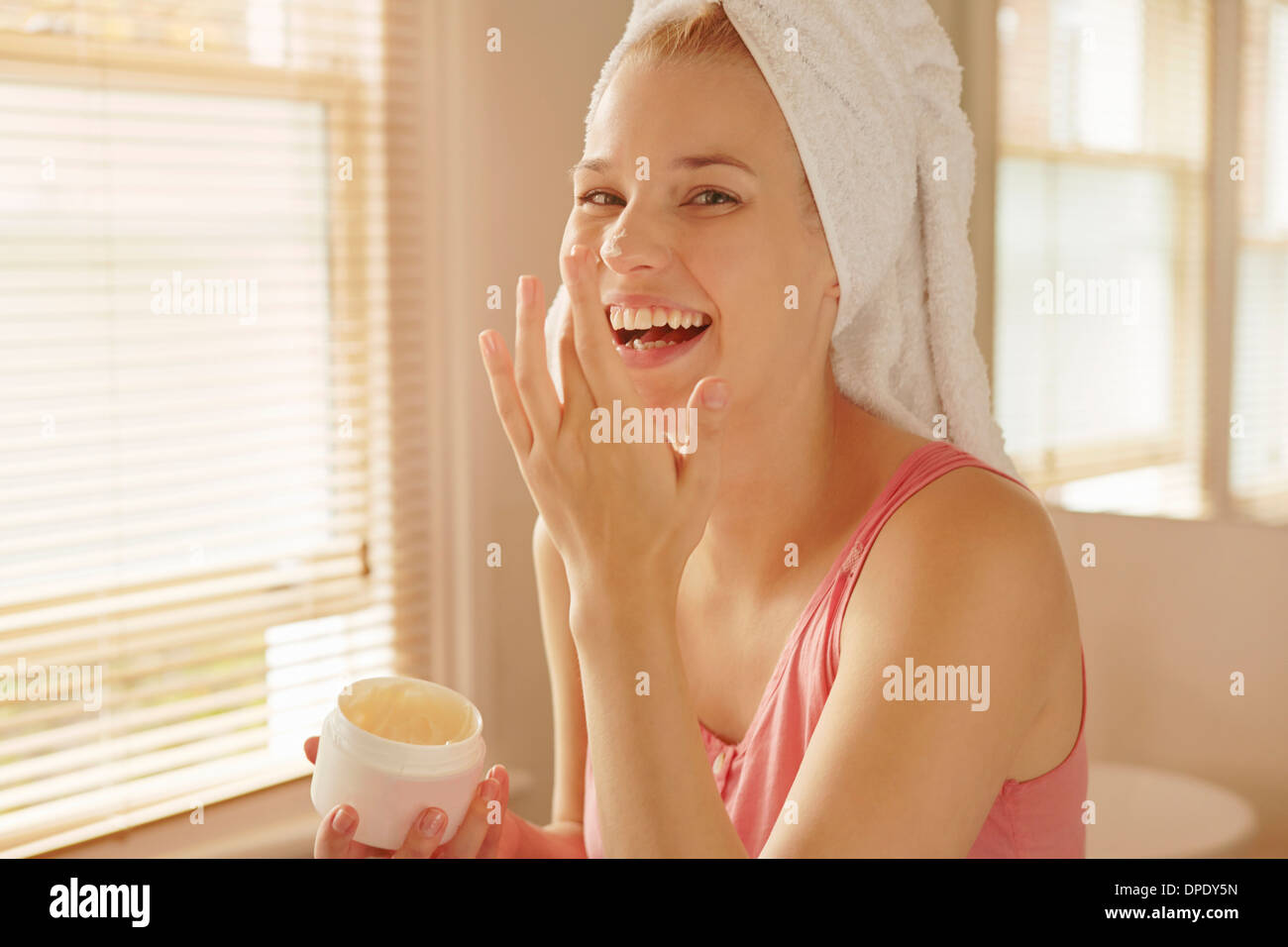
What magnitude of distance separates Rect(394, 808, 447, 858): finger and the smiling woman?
0.33ft

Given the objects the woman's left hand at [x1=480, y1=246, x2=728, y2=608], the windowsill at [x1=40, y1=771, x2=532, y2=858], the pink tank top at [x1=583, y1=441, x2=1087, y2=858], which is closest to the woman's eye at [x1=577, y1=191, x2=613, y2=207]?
the woman's left hand at [x1=480, y1=246, x2=728, y2=608]

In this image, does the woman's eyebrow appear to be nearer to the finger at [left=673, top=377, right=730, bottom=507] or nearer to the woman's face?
the woman's face

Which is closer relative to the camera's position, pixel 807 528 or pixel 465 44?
pixel 807 528

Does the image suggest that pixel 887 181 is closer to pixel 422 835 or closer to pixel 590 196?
Result: pixel 590 196

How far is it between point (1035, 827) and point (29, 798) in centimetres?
106

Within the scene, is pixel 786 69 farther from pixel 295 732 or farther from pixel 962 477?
pixel 295 732

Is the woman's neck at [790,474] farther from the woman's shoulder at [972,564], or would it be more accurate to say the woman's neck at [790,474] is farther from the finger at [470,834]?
the finger at [470,834]

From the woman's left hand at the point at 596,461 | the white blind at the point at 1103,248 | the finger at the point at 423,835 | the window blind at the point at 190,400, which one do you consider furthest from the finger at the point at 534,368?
the white blind at the point at 1103,248

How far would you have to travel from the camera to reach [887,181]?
3.03 feet

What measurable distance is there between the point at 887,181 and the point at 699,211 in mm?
165

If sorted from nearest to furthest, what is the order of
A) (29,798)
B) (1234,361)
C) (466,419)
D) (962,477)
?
(962,477), (29,798), (466,419), (1234,361)

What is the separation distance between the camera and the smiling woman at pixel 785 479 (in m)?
0.71
